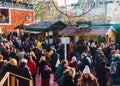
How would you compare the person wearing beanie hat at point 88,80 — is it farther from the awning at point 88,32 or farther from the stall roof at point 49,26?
the stall roof at point 49,26

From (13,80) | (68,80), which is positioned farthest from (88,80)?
(13,80)

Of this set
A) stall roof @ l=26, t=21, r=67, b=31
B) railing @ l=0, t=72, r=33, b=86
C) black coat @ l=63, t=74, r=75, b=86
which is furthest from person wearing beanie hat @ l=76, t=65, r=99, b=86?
stall roof @ l=26, t=21, r=67, b=31

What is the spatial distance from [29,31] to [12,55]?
1613 cm

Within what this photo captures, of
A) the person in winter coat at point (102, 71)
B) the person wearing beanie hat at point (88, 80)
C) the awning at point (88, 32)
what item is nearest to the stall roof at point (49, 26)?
the awning at point (88, 32)

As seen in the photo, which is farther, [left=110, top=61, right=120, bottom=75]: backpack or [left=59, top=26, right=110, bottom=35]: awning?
[left=59, top=26, right=110, bottom=35]: awning

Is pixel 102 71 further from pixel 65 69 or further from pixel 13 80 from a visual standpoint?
pixel 13 80

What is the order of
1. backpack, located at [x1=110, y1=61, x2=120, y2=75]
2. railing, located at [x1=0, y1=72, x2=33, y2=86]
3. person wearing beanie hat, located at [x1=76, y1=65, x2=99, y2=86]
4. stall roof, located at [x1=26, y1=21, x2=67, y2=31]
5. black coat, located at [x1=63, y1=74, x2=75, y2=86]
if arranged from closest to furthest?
1. railing, located at [x1=0, y1=72, x2=33, y2=86]
2. person wearing beanie hat, located at [x1=76, y1=65, x2=99, y2=86]
3. black coat, located at [x1=63, y1=74, x2=75, y2=86]
4. backpack, located at [x1=110, y1=61, x2=120, y2=75]
5. stall roof, located at [x1=26, y1=21, x2=67, y2=31]

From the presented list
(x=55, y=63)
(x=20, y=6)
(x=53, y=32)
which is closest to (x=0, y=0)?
(x=20, y=6)

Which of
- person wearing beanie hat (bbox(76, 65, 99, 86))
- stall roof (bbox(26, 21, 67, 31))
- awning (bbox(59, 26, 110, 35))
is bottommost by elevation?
person wearing beanie hat (bbox(76, 65, 99, 86))

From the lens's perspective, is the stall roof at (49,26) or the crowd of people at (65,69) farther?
the stall roof at (49,26)

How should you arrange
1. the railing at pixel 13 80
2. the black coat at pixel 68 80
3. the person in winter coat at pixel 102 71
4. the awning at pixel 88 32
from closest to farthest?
the railing at pixel 13 80 < the black coat at pixel 68 80 < the person in winter coat at pixel 102 71 < the awning at pixel 88 32

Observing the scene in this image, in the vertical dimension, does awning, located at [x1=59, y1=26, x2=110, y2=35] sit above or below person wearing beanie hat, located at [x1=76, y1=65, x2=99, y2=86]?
above

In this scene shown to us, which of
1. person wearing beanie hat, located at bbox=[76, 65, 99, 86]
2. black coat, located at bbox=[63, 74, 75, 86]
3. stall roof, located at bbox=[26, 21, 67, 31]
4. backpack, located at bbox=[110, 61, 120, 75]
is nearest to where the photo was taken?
person wearing beanie hat, located at bbox=[76, 65, 99, 86]

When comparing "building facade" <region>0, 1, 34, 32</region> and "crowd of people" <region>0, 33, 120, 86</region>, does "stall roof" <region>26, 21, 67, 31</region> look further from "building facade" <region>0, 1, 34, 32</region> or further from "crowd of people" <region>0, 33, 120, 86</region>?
"crowd of people" <region>0, 33, 120, 86</region>
